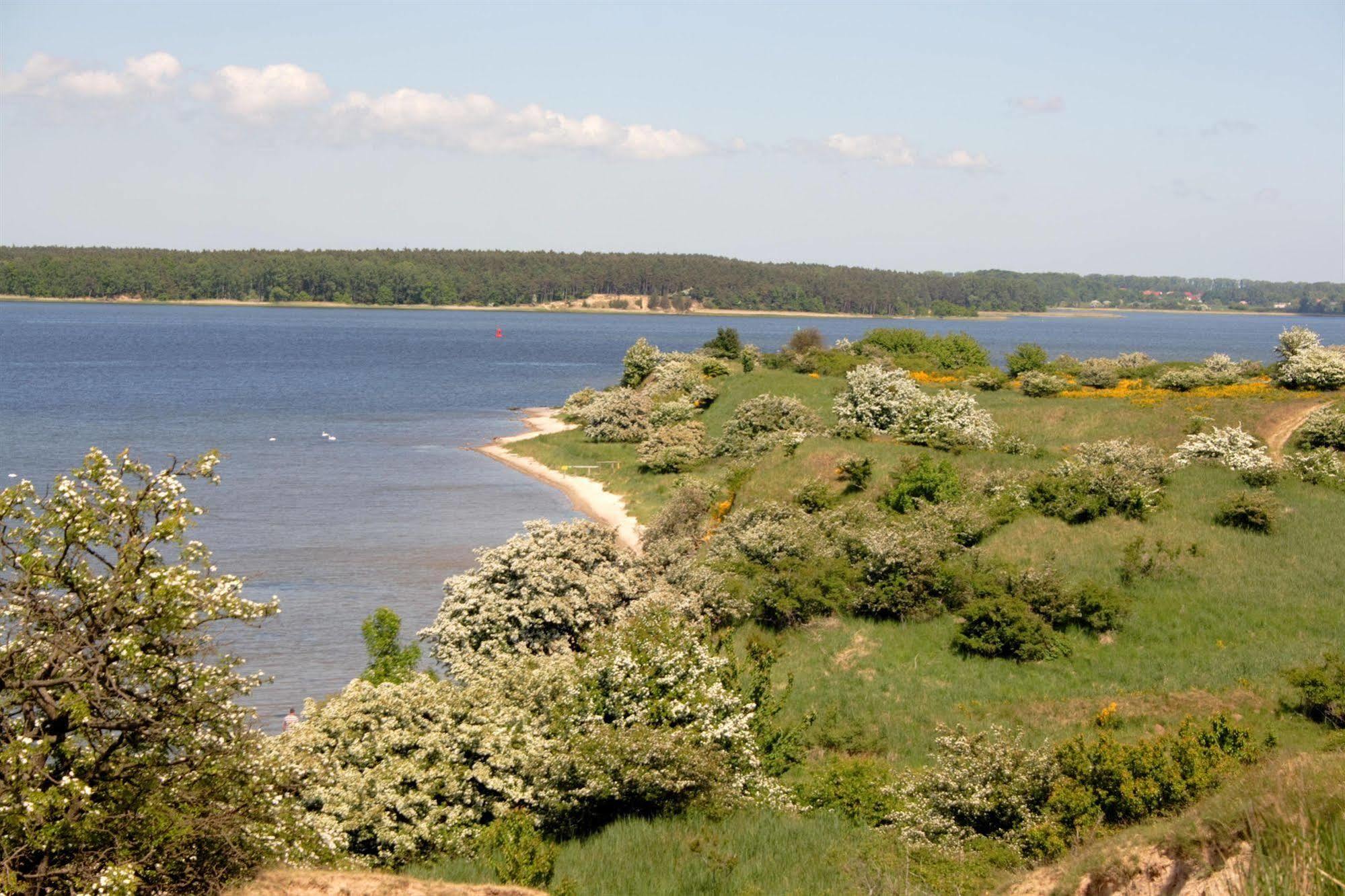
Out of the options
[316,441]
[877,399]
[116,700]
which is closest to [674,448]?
[877,399]

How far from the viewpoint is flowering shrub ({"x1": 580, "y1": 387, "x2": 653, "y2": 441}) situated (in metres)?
63.6

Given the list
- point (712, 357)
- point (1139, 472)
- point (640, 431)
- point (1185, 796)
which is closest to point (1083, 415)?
point (1139, 472)

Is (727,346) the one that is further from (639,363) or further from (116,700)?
(116,700)

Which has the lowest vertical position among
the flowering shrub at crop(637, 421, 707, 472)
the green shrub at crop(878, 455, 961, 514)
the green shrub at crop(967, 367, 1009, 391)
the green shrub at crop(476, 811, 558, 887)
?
the green shrub at crop(476, 811, 558, 887)

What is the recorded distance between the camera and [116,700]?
1183cm

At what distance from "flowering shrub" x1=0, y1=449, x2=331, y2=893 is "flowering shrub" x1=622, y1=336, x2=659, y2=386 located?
65.4m

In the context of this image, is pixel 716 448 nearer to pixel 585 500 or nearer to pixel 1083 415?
pixel 585 500

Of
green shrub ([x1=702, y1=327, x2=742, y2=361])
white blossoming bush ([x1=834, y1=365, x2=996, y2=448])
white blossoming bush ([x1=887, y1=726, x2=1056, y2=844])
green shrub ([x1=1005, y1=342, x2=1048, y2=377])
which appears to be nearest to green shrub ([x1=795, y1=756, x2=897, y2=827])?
white blossoming bush ([x1=887, y1=726, x2=1056, y2=844])

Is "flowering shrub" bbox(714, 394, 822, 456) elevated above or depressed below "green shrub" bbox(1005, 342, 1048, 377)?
below

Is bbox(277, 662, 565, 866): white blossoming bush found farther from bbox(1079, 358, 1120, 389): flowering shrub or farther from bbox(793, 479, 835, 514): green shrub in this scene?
bbox(1079, 358, 1120, 389): flowering shrub

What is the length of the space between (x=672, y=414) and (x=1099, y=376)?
859 inches

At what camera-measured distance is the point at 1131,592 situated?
92.2ft

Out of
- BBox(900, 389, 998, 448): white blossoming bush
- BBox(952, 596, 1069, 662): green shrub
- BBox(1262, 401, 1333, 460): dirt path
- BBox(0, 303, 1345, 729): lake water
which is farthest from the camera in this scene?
BBox(900, 389, 998, 448): white blossoming bush

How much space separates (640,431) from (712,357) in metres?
17.5
